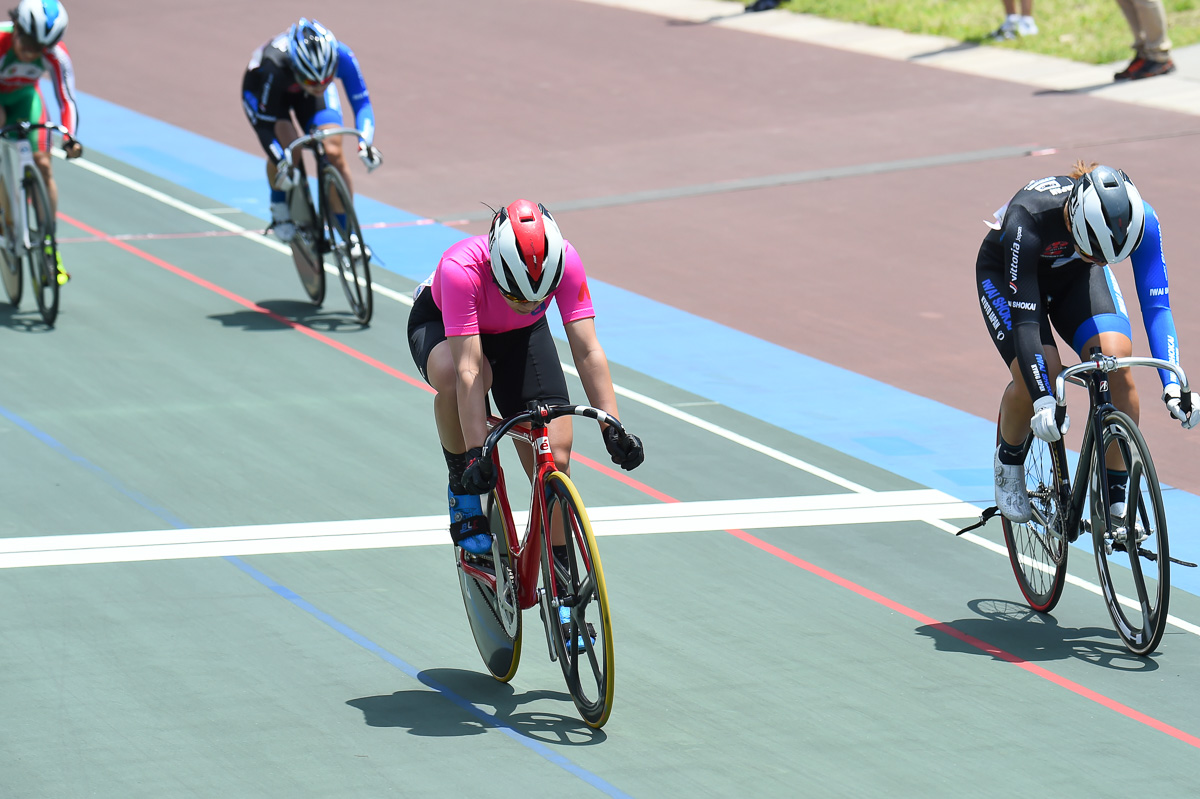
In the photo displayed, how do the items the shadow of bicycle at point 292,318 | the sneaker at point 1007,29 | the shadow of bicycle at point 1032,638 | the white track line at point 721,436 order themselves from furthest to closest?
1. the sneaker at point 1007,29
2. the shadow of bicycle at point 292,318
3. the white track line at point 721,436
4. the shadow of bicycle at point 1032,638

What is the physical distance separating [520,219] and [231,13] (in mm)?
19777

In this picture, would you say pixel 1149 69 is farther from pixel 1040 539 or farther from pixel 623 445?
pixel 623 445

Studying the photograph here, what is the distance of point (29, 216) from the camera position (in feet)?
35.8

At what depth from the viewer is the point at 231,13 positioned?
2392cm

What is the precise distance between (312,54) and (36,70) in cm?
181

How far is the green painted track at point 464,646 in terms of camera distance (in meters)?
5.41

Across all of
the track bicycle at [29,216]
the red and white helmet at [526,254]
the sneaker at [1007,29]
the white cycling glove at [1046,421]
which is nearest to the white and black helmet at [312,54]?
the track bicycle at [29,216]

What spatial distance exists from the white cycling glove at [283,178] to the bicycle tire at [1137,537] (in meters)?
6.46

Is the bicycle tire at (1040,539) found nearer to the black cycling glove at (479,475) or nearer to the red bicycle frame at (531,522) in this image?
the red bicycle frame at (531,522)

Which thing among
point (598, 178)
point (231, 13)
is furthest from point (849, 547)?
point (231, 13)

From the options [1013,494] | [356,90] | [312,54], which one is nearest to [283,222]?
[356,90]

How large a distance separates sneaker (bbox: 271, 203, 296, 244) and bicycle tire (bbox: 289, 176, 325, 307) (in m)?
0.03

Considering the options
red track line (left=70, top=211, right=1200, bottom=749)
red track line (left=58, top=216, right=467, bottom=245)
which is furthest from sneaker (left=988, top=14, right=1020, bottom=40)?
red track line (left=70, top=211, right=1200, bottom=749)

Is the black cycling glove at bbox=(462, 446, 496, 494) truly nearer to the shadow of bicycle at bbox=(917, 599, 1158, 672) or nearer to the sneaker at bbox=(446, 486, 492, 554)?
the sneaker at bbox=(446, 486, 492, 554)
